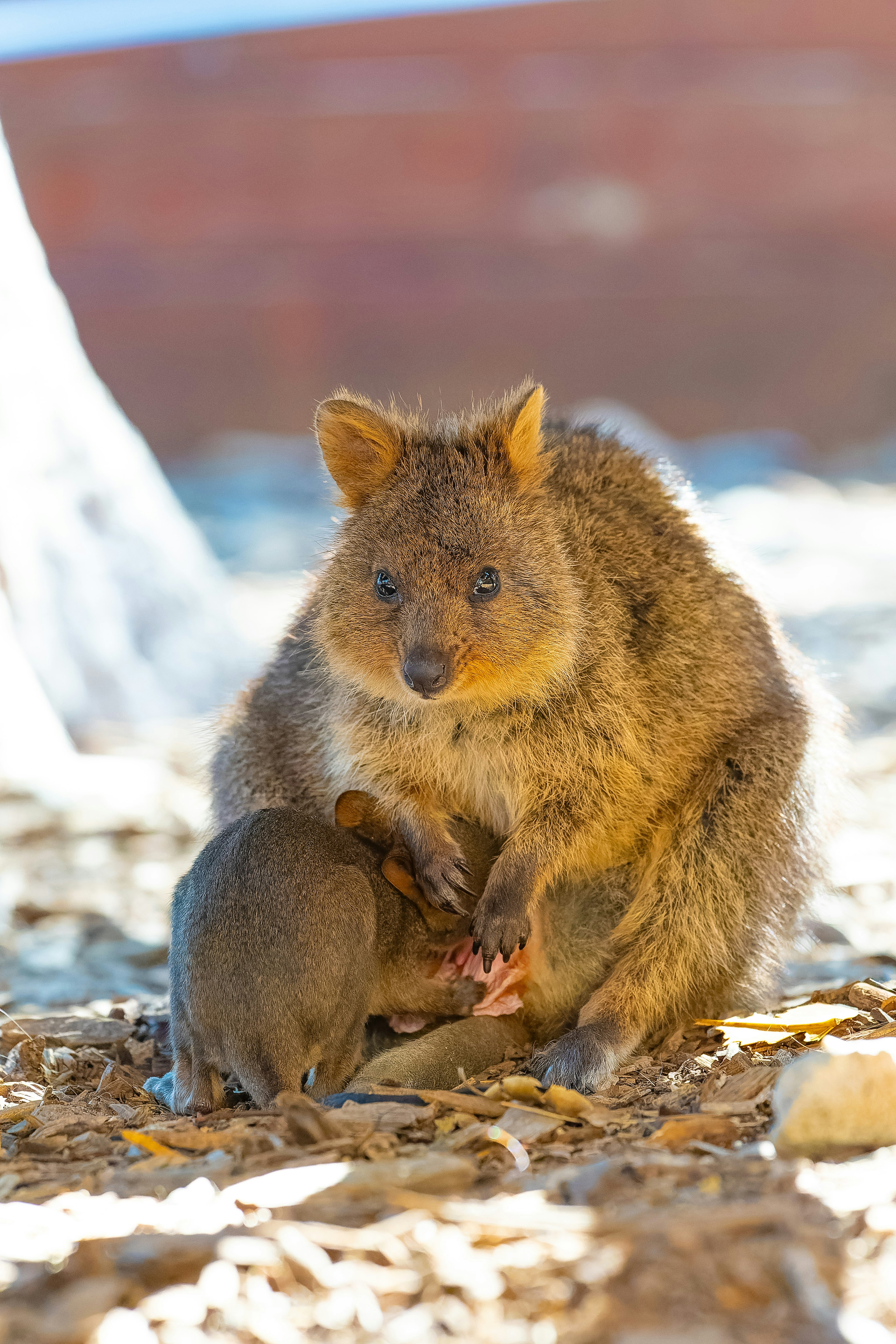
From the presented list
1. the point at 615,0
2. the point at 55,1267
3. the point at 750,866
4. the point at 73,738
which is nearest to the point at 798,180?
the point at 615,0

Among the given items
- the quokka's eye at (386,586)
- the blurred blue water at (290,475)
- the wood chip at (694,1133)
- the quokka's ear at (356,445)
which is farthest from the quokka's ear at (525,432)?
the blurred blue water at (290,475)

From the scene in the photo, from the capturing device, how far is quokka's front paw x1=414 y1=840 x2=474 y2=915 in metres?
4.19

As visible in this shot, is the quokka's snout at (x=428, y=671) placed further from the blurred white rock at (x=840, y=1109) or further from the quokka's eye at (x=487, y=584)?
the blurred white rock at (x=840, y=1109)

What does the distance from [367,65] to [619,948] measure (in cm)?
1142

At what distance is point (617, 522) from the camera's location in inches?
179

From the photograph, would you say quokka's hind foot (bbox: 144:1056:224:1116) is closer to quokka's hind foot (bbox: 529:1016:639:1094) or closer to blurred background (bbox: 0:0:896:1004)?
quokka's hind foot (bbox: 529:1016:639:1094)

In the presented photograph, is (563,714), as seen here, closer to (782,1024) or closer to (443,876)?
(443,876)

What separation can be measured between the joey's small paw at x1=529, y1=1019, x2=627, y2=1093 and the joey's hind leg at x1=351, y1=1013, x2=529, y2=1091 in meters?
0.15

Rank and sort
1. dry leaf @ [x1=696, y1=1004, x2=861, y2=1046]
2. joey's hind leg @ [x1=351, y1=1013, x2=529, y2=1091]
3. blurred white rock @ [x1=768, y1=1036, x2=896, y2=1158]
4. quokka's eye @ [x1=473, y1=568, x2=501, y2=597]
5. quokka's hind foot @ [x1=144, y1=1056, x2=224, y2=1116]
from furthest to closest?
dry leaf @ [x1=696, y1=1004, x2=861, y2=1046] → quokka's eye @ [x1=473, y1=568, x2=501, y2=597] → joey's hind leg @ [x1=351, y1=1013, x2=529, y2=1091] → quokka's hind foot @ [x1=144, y1=1056, x2=224, y2=1116] → blurred white rock @ [x1=768, y1=1036, x2=896, y2=1158]

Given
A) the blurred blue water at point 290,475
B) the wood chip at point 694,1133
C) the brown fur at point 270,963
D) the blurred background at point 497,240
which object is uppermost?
the blurred background at point 497,240

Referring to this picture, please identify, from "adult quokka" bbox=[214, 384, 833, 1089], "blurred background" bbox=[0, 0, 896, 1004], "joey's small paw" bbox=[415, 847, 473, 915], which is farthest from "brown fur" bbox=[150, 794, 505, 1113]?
"blurred background" bbox=[0, 0, 896, 1004]

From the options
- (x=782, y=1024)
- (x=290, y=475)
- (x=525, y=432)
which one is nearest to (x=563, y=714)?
(x=525, y=432)

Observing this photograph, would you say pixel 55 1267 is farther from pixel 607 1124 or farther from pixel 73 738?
pixel 73 738

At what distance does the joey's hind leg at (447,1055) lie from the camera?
150 inches
